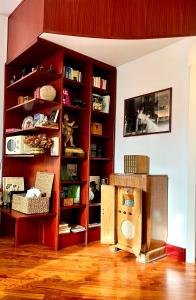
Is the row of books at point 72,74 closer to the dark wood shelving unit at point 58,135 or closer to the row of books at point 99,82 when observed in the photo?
the dark wood shelving unit at point 58,135

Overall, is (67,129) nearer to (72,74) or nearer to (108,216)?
(72,74)

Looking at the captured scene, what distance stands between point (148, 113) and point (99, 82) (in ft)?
2.60

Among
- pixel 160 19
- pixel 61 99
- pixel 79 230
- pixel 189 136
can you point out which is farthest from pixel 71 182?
pixel 160 19

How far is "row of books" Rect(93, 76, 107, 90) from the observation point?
342 cm

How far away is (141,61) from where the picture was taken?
3277mm

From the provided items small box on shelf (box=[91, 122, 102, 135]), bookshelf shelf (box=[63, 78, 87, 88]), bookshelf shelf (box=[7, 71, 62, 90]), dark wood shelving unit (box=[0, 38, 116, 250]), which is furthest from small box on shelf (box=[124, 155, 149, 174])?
bookshelf shelf (box=[7, 71, 62, 90])

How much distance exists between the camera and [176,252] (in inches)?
108

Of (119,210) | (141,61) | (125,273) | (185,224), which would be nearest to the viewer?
(125,273)

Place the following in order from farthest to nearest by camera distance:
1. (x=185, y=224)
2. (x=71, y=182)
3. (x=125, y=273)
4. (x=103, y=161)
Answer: (x=103, y=161) < (x=71, y=182) < (x=185, y=224) < (x=125, y=273)

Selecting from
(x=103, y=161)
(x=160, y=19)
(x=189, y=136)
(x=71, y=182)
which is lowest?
(x=71, y=182)

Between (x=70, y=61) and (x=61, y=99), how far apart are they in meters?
0.59

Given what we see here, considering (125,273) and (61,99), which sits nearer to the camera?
(125,273)

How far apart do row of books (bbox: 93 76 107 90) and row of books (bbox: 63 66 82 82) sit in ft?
0.78

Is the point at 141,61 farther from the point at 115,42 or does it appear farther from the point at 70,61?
the point at 70,61
